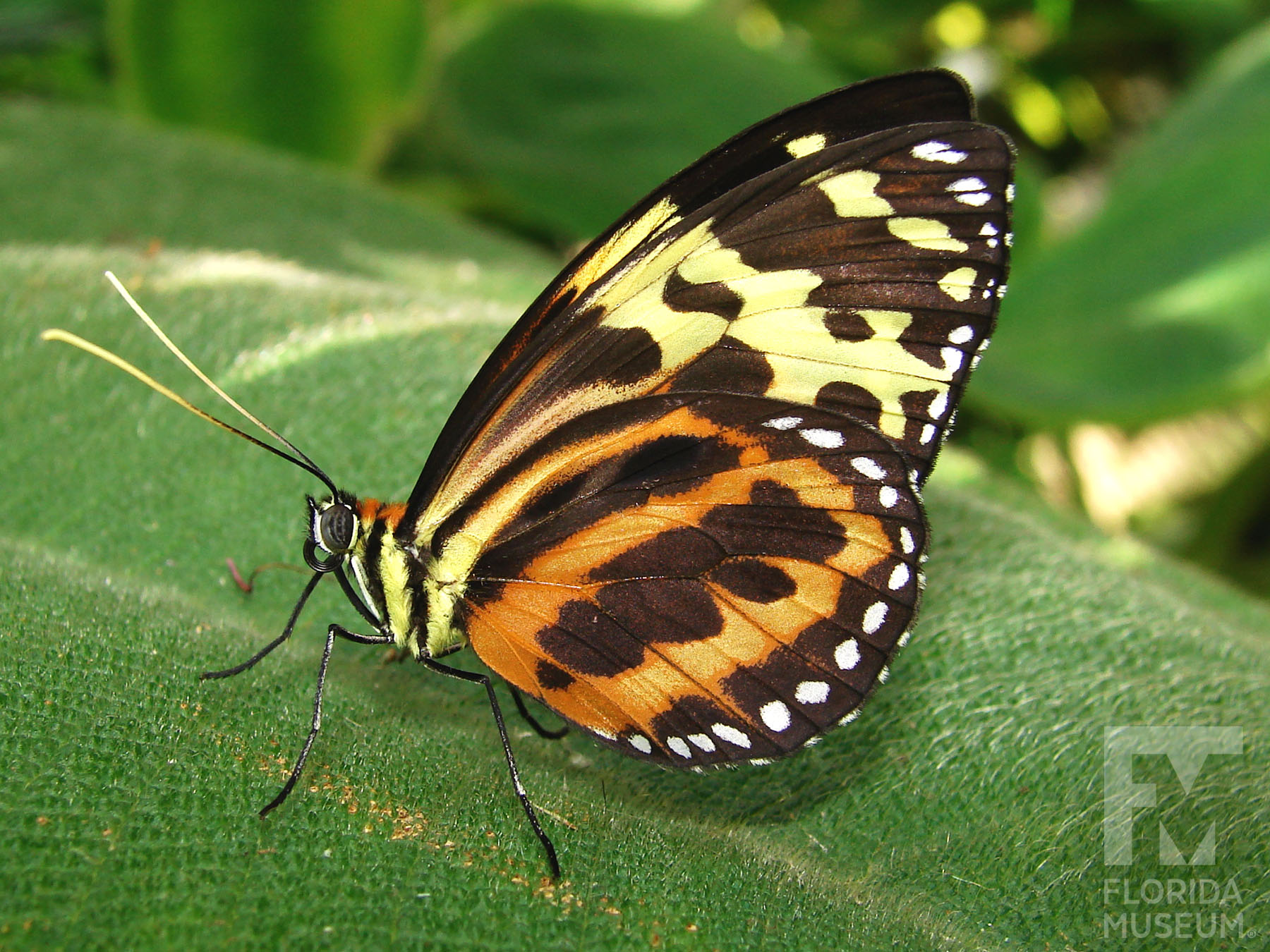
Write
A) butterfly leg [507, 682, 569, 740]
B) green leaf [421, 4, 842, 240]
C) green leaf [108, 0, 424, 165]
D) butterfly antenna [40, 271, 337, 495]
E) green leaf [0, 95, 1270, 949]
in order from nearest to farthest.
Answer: green leaf [0, 95, 1270, 949], butterfly antenna [40, 271, 337, 495], butterfly leg [507, 682, 569, 740], green leaf [108, 0, 424, 165], green leaf [421, 4, 842, 240]

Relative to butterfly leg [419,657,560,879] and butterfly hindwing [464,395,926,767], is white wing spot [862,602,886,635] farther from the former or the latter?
butterfly leg [419,657,560,879]

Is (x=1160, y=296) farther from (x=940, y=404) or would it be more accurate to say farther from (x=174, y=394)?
(x=174, y=394)

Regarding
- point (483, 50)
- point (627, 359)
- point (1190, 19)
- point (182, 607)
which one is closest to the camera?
point (627, 359)

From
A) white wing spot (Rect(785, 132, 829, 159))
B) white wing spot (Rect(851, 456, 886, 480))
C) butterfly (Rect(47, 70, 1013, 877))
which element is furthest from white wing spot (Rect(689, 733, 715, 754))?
white wing spot (Rect(785, 132, 829, 159))

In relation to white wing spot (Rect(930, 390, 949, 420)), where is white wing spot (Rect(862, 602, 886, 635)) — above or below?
below

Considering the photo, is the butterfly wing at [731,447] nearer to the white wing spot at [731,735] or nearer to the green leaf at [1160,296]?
the white wing spot at [731,735]

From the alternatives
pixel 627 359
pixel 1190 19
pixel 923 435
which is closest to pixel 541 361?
pixel 627 359

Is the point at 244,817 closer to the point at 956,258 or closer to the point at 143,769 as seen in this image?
the point at 143,769
